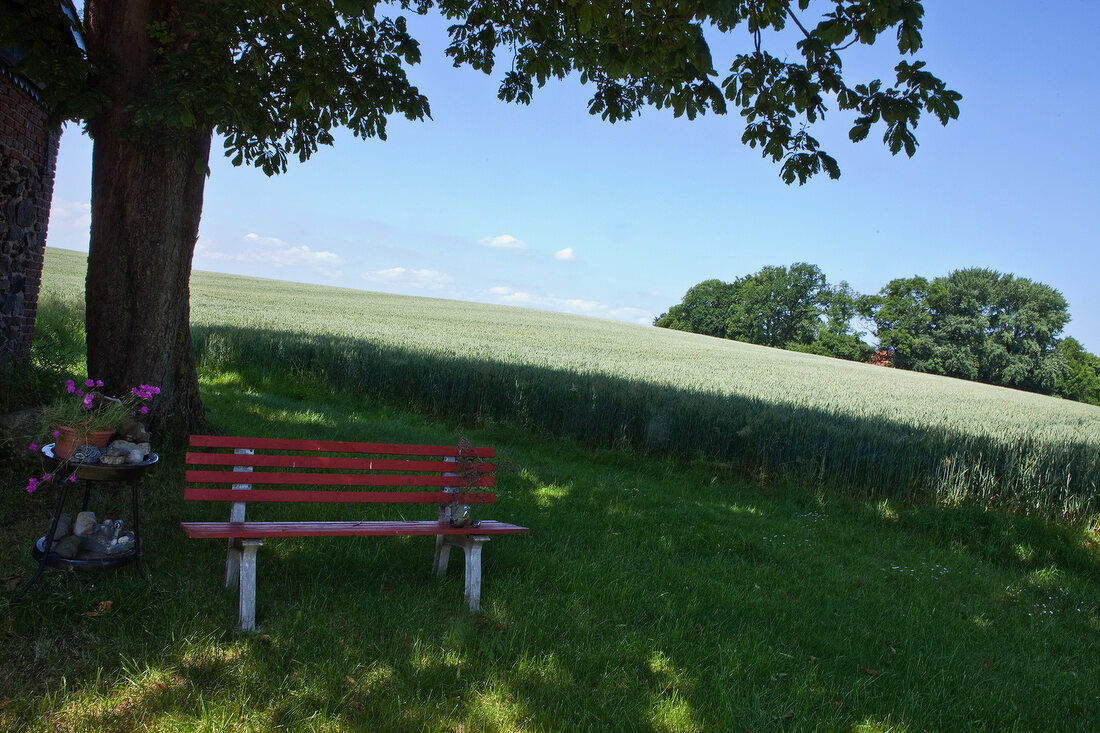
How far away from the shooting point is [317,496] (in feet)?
13.3

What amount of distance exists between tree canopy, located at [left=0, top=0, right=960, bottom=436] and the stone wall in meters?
1.48

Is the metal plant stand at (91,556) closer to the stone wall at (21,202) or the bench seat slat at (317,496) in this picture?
the bench seat slat at (317,496)

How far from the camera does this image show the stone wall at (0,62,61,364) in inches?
277

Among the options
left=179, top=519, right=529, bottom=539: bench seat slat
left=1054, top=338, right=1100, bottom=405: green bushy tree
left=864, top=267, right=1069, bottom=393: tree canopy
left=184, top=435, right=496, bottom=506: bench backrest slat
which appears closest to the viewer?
left=179, top=519, right=529, bottom=539: bench seat slat

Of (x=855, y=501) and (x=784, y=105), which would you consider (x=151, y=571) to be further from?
(x=855, y=501)

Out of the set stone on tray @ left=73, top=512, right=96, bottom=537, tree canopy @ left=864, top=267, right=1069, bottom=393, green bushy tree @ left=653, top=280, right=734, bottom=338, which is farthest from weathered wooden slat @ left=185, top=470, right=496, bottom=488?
green bushy tree @ left=653, top=280, right=734, bottom=338

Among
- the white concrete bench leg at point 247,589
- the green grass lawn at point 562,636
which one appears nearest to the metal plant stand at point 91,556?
the green grass lawn at point 562,636

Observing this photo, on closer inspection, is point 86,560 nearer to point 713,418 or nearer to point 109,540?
point 109,540

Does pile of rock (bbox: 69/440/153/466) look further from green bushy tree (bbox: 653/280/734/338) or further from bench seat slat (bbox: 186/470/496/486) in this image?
green bushy tree (bbox: 653/280/734/338)

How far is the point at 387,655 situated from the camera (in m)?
3.46

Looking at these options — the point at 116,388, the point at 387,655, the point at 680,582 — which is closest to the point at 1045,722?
the point at 680,582

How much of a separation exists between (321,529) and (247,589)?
1.79 ft

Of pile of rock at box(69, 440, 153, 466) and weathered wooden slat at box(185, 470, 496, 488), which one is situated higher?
pile of rock at box(69, 440, 153, 466)

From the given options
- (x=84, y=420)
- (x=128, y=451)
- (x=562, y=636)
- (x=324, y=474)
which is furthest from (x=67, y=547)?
(x=562, y=636)
